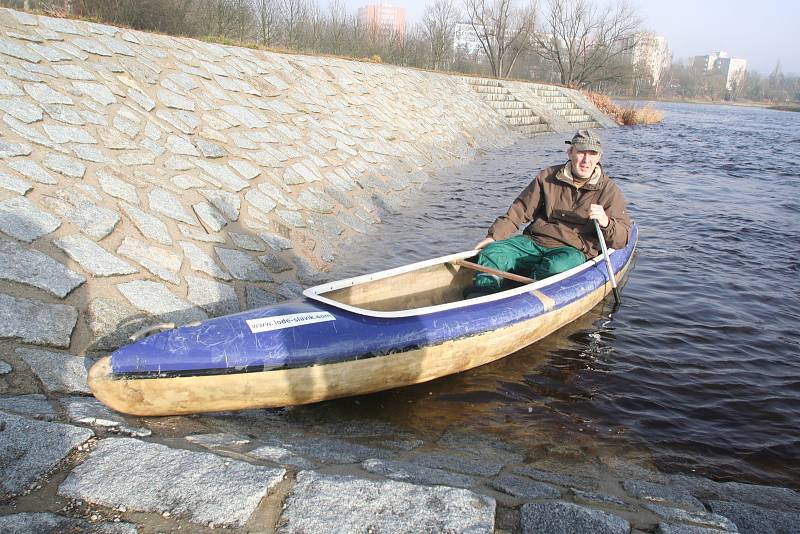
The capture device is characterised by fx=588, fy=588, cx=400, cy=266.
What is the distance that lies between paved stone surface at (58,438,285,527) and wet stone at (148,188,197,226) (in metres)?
3.19

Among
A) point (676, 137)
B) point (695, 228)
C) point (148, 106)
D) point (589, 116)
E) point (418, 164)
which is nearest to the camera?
point (148, 106)

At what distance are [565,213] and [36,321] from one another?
4.53m

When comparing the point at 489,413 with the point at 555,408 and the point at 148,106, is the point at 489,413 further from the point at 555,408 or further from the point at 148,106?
the point at 148,106

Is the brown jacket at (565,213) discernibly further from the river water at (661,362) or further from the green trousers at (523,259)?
the river water at (661,362)

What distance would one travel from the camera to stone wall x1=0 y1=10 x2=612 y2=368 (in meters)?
4.12

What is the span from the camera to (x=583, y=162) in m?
5.48

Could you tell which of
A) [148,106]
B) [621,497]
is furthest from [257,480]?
[148,106]

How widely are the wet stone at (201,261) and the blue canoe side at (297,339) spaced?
1421mm

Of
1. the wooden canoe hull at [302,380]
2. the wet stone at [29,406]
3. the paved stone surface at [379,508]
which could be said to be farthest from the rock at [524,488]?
the wet stone at [29,406]

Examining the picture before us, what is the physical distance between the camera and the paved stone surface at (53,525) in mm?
2193

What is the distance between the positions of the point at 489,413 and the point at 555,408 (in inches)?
20.5

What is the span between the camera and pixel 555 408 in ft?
14.1

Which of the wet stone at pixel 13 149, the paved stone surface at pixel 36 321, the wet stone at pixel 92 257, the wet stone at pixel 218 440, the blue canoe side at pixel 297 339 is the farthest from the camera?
the wet stone at pixel 13 149

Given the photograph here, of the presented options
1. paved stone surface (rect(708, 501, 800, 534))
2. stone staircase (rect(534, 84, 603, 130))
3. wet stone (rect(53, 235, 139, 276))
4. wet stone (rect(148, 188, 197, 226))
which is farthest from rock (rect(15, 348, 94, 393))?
stone staircase (rect(534, 84, 603, 130))
